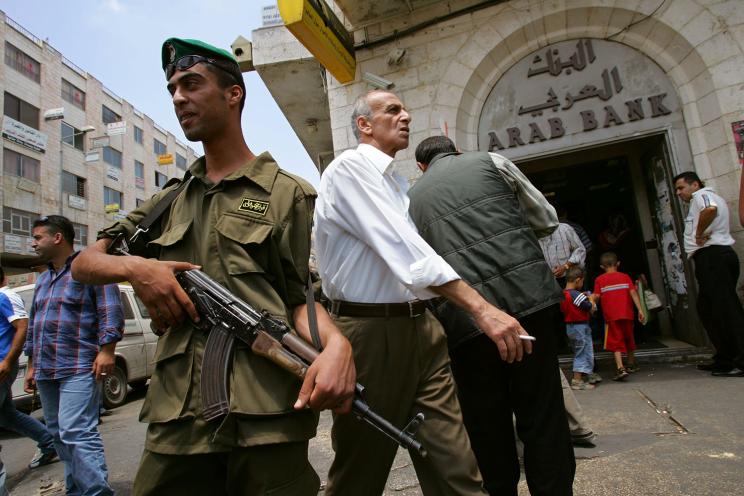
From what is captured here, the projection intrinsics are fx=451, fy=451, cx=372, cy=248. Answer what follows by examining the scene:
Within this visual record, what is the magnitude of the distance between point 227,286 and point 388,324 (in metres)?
0.66

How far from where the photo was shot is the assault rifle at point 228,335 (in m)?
1.17

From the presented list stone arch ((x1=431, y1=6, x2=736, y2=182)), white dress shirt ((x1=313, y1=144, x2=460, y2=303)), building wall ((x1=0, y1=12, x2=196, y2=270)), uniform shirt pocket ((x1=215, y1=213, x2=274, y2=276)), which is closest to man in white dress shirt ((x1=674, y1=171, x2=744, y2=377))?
stone arch ((x1=431, y1=6, x2=736, y2=182))

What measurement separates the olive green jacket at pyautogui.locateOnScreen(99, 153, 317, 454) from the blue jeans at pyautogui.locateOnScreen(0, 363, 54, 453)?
3.63m

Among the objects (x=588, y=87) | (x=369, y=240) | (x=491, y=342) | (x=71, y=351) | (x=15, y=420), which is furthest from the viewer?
(x=588, y=87)

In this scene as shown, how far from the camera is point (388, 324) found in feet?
5.57

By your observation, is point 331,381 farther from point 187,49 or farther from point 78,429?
point 78,429

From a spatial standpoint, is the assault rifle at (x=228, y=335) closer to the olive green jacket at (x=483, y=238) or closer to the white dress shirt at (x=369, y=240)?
the white dress shirt at (x=369, y=240)

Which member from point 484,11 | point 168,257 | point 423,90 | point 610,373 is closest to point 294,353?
point 168,257

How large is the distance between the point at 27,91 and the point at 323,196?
103ft

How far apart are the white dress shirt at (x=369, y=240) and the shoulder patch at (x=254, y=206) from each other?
1.43ft

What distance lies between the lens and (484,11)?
5848 mm

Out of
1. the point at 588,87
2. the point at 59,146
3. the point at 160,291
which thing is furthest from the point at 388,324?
the point at 59,146

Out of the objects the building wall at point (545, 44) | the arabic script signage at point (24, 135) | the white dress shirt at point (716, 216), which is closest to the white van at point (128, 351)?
the building wall at point (545, 44)

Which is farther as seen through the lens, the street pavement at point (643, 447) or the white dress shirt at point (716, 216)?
the white dress shirt at point (716, 216)
